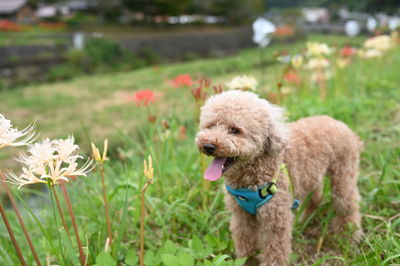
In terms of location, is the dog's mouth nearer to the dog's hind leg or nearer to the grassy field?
the grassy field

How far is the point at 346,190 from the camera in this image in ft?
7.79

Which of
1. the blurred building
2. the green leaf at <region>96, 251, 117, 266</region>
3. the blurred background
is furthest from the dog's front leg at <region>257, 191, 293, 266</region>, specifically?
the blurred building

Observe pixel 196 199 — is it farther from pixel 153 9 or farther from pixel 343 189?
pixel 153 9

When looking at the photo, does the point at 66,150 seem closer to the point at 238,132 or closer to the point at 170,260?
the point at 170,260

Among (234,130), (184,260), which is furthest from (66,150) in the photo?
(234,130)

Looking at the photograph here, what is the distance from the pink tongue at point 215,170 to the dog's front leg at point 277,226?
0.39 meters

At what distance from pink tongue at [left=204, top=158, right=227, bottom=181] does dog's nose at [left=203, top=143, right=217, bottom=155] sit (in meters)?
0.08

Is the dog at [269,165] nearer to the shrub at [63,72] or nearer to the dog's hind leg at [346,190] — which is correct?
the dog's hind leg at [346,190]

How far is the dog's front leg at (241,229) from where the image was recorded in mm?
2154

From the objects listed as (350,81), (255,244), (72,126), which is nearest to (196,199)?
(255,244)

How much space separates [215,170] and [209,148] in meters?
0.12

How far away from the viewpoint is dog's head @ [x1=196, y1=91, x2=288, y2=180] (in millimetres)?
1772

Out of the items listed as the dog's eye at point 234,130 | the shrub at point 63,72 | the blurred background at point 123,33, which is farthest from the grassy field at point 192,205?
the shrub at point 63,72

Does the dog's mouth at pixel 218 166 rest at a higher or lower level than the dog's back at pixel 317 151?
higher
